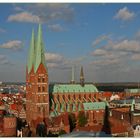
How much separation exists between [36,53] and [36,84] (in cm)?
108

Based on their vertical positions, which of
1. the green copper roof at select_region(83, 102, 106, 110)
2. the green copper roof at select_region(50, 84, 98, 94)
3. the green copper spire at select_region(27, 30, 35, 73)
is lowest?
the green copper roof at select_region(83, 102, 106, 110)

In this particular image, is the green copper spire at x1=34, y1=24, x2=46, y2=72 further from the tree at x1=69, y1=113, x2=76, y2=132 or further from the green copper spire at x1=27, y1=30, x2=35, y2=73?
the tree at x1=69, y1=113, x2=76, y2=132

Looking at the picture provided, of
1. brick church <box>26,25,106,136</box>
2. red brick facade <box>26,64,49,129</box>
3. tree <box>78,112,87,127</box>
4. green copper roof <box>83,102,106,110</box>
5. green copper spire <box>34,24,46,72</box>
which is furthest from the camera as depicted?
green copper roof <box>83,102,106,110</box>

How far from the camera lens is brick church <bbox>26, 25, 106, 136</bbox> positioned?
25.8ft

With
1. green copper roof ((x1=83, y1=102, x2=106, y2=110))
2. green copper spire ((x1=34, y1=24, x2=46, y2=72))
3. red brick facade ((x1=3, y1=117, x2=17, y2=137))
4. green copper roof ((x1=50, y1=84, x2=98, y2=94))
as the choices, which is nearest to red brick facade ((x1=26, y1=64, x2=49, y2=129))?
green copper spire ((x1=34, y1=24, x2=46, y2=72))

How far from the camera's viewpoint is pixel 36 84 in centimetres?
917

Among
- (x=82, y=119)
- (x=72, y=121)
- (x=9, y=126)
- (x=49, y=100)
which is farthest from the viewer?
(x=49, y=100)

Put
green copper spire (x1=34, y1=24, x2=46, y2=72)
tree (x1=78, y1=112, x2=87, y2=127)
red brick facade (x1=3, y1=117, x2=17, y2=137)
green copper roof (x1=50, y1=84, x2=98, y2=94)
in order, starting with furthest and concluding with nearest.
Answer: green copper roof (x1=50, y1=84, x2=98, y2=94), tree (x1=78, y1=112, x2=87, y2=127), green copper spire (x1=34, y1=24, x2=46, y2=72), red brick facade (x1=3, y1=117, x2=17, y2=137)

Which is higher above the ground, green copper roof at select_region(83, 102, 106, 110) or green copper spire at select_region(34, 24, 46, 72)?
green copper spire at select_region(34, 24, 46, 72)

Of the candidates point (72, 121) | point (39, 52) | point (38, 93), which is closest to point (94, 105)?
point (38, 93)

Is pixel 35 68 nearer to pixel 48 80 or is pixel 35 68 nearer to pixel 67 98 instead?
pixel 48 80

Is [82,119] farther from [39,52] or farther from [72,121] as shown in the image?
[39,52]

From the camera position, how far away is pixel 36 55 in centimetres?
848

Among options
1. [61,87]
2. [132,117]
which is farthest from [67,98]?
[132,117]
